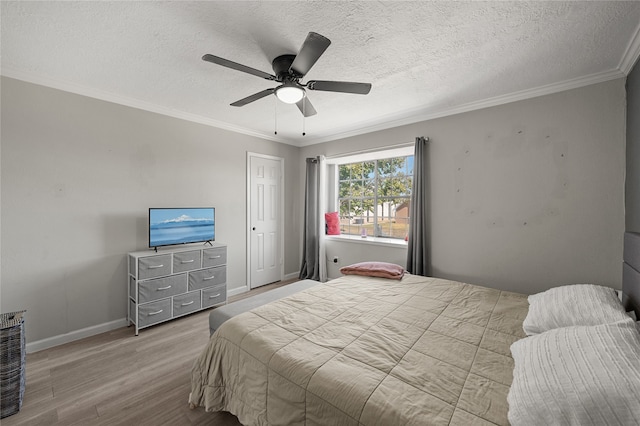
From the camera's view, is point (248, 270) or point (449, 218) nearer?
point (449, 218)

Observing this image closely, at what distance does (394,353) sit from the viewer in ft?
4.52

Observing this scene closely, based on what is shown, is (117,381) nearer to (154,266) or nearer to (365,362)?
(154,266)

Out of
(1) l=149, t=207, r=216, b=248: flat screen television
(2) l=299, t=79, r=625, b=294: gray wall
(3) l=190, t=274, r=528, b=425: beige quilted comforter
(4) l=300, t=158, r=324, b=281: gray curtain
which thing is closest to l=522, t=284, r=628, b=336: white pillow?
(3) l=190, t=274, r=528, b=425: beige quilted comforter

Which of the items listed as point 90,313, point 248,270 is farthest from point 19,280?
point 248,270

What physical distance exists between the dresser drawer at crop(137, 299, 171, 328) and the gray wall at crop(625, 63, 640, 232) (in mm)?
4418

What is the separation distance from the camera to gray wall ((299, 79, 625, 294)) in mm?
2357

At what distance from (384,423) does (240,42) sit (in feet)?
7.97

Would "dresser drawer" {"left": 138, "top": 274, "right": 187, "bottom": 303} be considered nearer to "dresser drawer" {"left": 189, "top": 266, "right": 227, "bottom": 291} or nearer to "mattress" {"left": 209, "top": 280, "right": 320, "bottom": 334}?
"dresser drawer" {"left": 189, "top": 266, "right": 227, "bottom": 291}

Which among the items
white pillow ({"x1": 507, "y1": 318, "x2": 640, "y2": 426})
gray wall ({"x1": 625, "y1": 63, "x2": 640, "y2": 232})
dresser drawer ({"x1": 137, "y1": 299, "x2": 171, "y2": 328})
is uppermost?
gray wall ({"x1": 625, "y1": 63, "x2": 640, "y2": 232})

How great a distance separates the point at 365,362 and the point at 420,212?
7.98 ft

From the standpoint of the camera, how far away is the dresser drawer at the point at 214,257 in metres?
3.28

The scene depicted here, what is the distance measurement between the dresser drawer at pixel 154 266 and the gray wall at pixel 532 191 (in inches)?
129

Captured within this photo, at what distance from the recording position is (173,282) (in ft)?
9.84

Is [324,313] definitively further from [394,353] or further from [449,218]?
[449,218]
